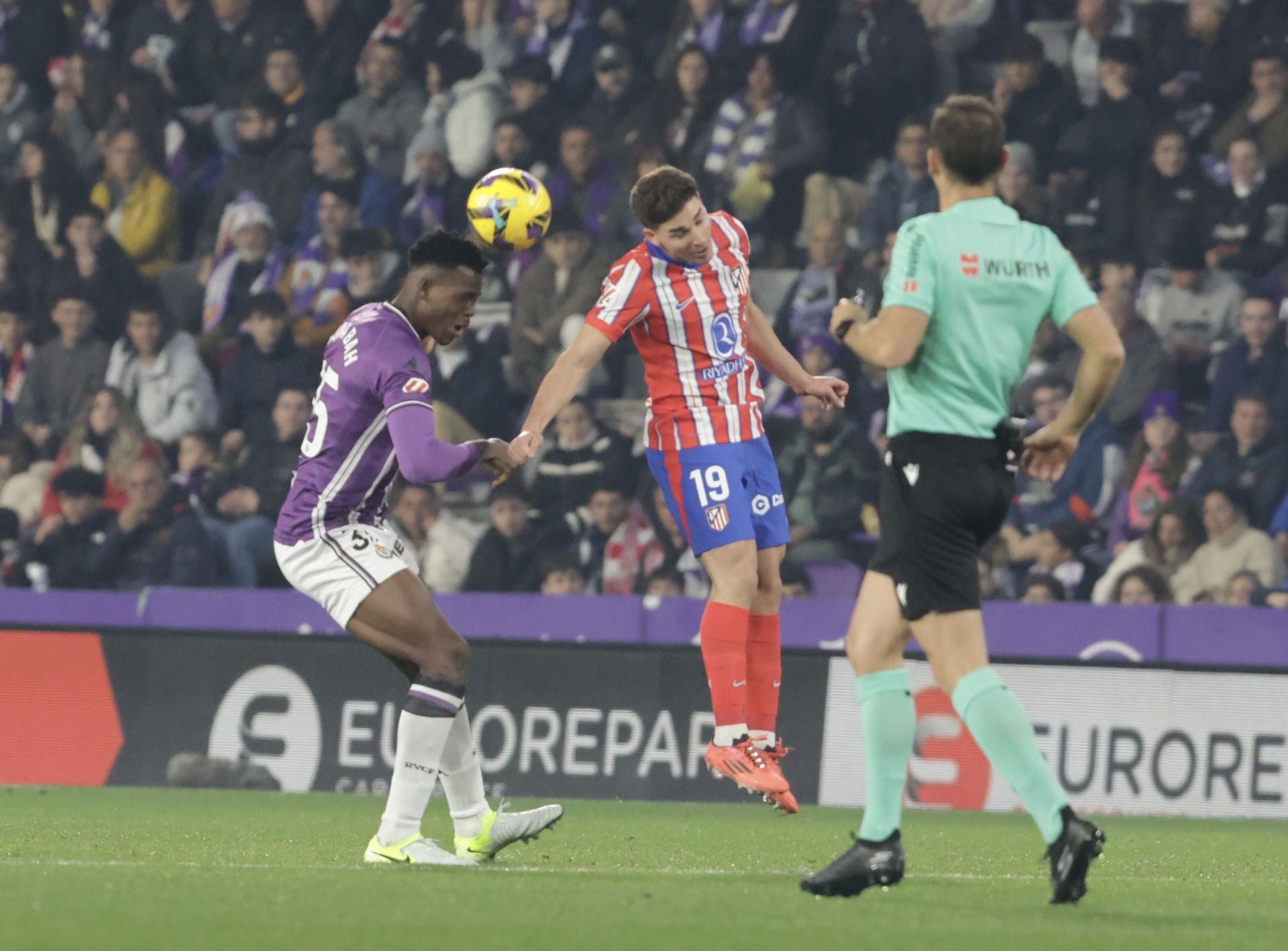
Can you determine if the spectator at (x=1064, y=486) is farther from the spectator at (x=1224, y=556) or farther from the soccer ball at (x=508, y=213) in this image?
the soccer ball at (x=508, y=213)

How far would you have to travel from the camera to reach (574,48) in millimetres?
17141

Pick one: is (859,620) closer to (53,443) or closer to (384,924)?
(384,924)

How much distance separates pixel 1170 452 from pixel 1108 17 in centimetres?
369

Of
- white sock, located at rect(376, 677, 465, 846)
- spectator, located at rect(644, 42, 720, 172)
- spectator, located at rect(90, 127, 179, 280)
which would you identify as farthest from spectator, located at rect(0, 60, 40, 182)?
white sock, located at rect(376, 677, 465, 846)

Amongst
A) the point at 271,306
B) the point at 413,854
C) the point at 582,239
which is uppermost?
the point at 582,239

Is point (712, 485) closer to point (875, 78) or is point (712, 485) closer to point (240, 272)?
point (875, 78)

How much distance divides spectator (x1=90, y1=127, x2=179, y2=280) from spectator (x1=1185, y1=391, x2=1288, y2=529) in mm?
8778

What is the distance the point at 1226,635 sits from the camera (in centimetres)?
1228

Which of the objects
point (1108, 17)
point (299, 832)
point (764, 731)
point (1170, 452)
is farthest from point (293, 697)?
point (1108, 17)

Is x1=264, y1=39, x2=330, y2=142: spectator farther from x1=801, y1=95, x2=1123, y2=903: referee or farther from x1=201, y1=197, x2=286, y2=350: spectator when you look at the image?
x1=801, y1=95, x2=1123, y2=903: referee

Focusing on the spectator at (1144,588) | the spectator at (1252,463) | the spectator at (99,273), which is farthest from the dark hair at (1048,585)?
the spectator at (99,273)

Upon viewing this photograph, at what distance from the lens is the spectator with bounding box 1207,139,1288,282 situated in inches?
581

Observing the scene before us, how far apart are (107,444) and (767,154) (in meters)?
5.51

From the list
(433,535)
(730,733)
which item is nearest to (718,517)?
(730,733)
